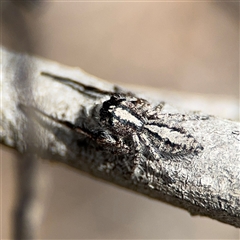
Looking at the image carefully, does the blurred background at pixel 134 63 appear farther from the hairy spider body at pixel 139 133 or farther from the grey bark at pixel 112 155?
the hairy spider body at pixel 139 133

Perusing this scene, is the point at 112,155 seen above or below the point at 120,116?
below

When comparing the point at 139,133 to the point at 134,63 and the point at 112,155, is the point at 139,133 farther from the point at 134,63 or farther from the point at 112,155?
the point at 134,63

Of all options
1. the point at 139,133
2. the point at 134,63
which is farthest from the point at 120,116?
the point at 134,63

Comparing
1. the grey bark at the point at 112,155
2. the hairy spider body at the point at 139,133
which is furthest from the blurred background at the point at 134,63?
the hairy spider body at the point at 139,133

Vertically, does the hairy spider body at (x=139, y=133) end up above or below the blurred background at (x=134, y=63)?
below

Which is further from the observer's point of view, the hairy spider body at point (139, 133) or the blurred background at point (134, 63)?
the blurred background at point (134, 63)

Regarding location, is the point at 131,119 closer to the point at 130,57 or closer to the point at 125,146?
the point at 125,146

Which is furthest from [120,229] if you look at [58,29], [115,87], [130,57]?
[115,87]
